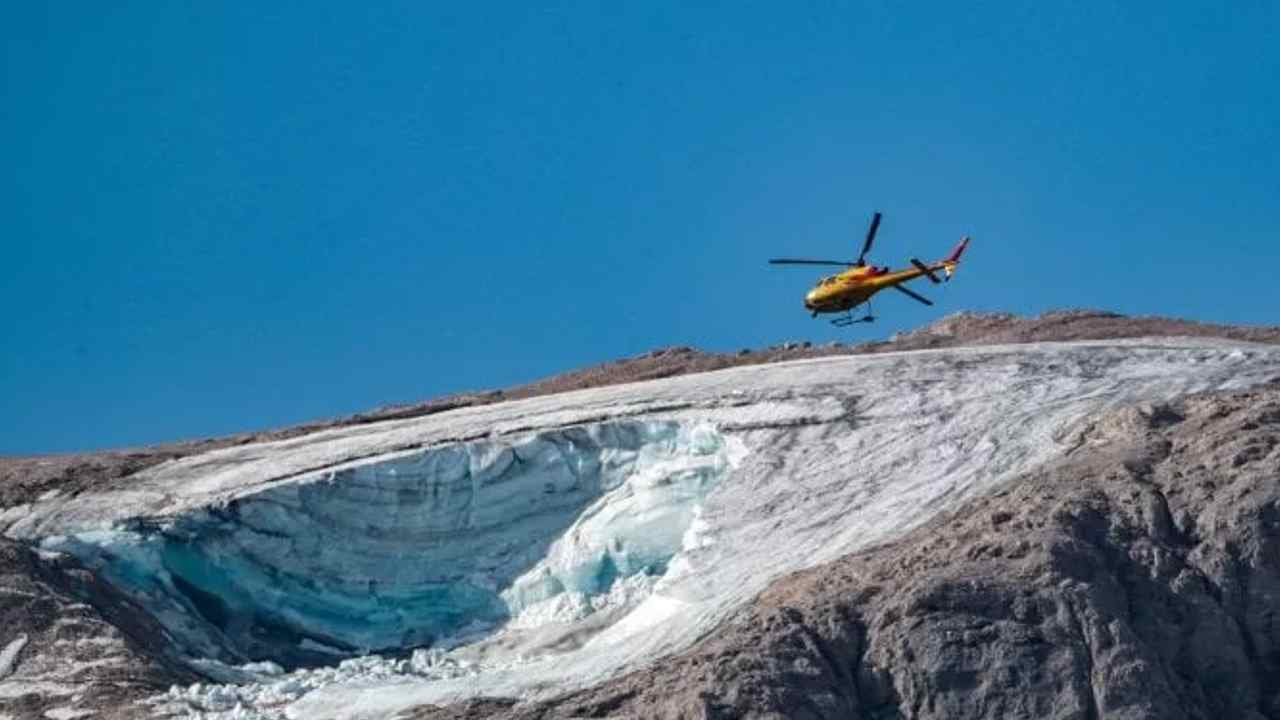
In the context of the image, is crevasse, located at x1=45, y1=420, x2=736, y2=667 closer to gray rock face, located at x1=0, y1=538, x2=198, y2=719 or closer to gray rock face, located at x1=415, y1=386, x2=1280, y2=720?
gray rock face, located at x1=0, y1=538, x2=198, y2=719

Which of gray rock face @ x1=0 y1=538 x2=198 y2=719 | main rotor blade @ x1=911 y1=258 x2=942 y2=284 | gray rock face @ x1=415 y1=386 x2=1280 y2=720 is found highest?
main rotor blade @ x1=911 y1=258 x2=942 y2=284

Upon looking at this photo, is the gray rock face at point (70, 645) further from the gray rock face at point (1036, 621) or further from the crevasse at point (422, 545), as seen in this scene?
the gray rock face at point (1036, 621)

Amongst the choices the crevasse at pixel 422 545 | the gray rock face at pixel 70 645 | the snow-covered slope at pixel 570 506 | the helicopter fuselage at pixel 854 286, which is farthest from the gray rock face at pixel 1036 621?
the helicopter fuselage at pixel 854 286

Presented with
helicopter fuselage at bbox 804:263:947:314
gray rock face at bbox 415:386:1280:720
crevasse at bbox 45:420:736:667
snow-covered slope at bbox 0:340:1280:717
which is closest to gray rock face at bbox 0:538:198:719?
snow-covered slope at bbox 0:340:1280:717

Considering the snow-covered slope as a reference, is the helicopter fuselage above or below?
above

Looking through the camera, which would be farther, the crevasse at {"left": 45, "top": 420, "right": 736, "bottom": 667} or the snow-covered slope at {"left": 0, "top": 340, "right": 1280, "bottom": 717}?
the crevasse at {"left": 45, "top": 420, "right": 736, "bottom": 667}

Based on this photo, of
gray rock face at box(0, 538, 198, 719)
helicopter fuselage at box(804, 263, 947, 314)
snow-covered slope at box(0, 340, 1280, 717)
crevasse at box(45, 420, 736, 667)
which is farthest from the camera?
helicopter fuselage at box(804, 263, 947, 314)

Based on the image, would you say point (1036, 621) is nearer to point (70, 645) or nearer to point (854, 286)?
→ point (70, 645)
